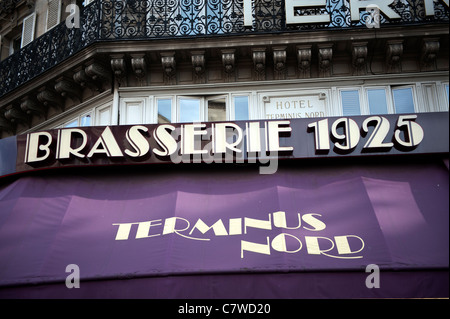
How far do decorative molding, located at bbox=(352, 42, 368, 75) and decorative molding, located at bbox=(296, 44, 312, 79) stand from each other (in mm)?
832

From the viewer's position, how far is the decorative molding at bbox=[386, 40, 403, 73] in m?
10.7

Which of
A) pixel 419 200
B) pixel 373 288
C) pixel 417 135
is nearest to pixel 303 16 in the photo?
pixel 417 135

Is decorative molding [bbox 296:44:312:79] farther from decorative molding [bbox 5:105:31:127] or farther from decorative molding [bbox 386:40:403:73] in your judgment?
decorative molding [bbox 5:105:31:127]

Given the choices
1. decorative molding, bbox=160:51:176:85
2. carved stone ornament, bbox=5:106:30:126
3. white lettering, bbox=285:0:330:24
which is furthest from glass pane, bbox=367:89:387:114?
carved stone ornament, bbox=5:106:30:126

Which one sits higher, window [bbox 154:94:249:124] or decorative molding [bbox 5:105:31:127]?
decorative molding [bbox 5:105:31:127]

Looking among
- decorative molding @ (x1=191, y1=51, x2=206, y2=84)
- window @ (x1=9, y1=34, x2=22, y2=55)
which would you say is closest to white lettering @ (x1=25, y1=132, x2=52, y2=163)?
decorative molding @ (x1=191, y1=51, x2=206, y2=84)

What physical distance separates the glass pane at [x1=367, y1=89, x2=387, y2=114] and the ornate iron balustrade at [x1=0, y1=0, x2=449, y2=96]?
1.24 m

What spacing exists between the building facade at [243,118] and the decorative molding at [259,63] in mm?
27

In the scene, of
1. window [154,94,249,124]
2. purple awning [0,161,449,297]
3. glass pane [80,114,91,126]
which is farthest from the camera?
glass pane [80,114,91,126]

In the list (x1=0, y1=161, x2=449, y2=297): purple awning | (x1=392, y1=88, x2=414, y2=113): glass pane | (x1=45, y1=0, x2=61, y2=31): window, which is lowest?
(x1=0, y1=161, x2=449, y2=297): purple awning

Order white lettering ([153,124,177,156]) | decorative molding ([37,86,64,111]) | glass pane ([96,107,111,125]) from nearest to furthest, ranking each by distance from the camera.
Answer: white lettering ([153,124,177,156]) < glass pane ([96,107,111,125]) < decorative molding ([37,86,64,111])

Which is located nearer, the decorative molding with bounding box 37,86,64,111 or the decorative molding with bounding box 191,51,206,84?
the decorative molding with bounding box 191,51,206,84

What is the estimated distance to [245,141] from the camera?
400 inches

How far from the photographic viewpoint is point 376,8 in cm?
A: 1098
